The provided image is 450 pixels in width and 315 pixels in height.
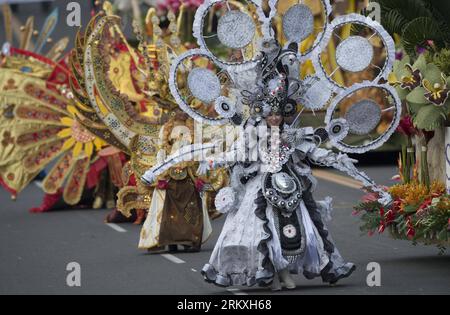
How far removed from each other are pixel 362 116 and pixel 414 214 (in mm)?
1414

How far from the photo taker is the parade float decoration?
13.1m

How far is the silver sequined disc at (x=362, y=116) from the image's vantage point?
40.3 ft

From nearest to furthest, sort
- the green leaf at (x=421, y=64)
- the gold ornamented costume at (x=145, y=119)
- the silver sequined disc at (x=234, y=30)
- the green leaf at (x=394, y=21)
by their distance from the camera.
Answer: the silver sequined disc at (x=234, y=30)
the green leaf at (x=421, y=64)
the green leaf at (x=394, y=21)
the gold ornamented costume at (x=145, y=119)

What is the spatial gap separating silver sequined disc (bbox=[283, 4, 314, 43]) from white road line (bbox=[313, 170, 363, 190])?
11.4 meters

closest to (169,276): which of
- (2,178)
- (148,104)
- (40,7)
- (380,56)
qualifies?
(148,104)

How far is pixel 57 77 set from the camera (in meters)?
22.6

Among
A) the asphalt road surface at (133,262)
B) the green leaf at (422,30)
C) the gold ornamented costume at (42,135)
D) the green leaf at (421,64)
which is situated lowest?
the asphalt road surface at (133,262)

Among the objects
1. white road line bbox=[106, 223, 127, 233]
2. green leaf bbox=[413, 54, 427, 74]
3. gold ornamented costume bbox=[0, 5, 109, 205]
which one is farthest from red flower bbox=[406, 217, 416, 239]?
gold ornamented costume bbox=[0, 5, 109, 205]

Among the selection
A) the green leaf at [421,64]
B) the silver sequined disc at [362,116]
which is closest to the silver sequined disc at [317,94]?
the silver sequined disc at [362,116]

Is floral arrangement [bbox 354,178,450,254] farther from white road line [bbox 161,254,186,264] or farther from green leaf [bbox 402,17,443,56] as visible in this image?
white road line [bbox 161,254,186,264]

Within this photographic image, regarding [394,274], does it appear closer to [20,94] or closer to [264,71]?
[264,71]

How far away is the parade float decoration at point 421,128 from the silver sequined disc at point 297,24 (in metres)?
1.66

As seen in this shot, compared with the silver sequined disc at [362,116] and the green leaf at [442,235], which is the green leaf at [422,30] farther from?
the green leaf at [442,235]

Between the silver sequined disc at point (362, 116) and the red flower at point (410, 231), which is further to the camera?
the red flower at point (410, 231)
